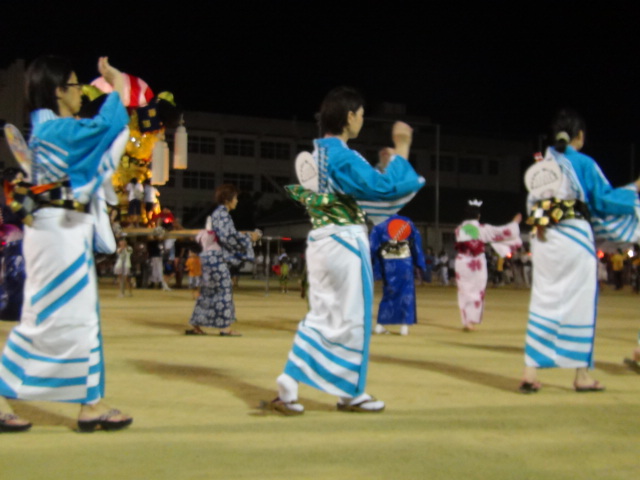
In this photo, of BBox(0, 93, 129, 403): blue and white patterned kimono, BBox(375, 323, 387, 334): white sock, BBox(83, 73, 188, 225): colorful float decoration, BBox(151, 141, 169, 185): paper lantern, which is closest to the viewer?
BBox(0, 93, 129, 403): blue and white patterned kimono

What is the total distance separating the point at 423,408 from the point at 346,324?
0.76 m

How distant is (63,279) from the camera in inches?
155

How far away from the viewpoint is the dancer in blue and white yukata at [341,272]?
450cm

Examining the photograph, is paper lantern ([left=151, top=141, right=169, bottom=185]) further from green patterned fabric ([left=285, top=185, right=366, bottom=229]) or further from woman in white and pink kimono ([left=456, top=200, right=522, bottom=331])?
green patterned fabric ([left=285, top=185, right=366, bottom=229])

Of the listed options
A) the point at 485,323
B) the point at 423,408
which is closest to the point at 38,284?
the point at 423,408

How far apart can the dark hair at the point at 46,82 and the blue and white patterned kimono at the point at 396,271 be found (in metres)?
6.44

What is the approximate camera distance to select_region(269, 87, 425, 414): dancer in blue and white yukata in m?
4.50

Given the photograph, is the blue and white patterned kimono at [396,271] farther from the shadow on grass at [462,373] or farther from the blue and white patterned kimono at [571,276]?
the blue and white patterned kimono at [571,276]

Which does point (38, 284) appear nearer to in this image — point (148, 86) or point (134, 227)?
point (148, 86)

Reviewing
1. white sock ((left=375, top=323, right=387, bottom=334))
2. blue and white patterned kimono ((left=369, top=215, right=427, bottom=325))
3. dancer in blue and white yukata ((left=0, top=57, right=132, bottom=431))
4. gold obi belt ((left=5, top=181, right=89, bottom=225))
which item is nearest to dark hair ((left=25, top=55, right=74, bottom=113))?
dancer in blue and white yukata ((left=0, top=57, right=132, bottom=431))

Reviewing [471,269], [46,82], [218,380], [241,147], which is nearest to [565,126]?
[218,380]

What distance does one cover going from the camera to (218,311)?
9.57 meters

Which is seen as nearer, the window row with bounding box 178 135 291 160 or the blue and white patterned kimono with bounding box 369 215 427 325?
the blue and white patterned kimono with bounding box 369 215 427 325

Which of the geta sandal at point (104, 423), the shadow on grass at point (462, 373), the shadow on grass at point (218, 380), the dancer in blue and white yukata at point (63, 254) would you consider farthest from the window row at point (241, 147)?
the geta sandal at point (104, 423)
